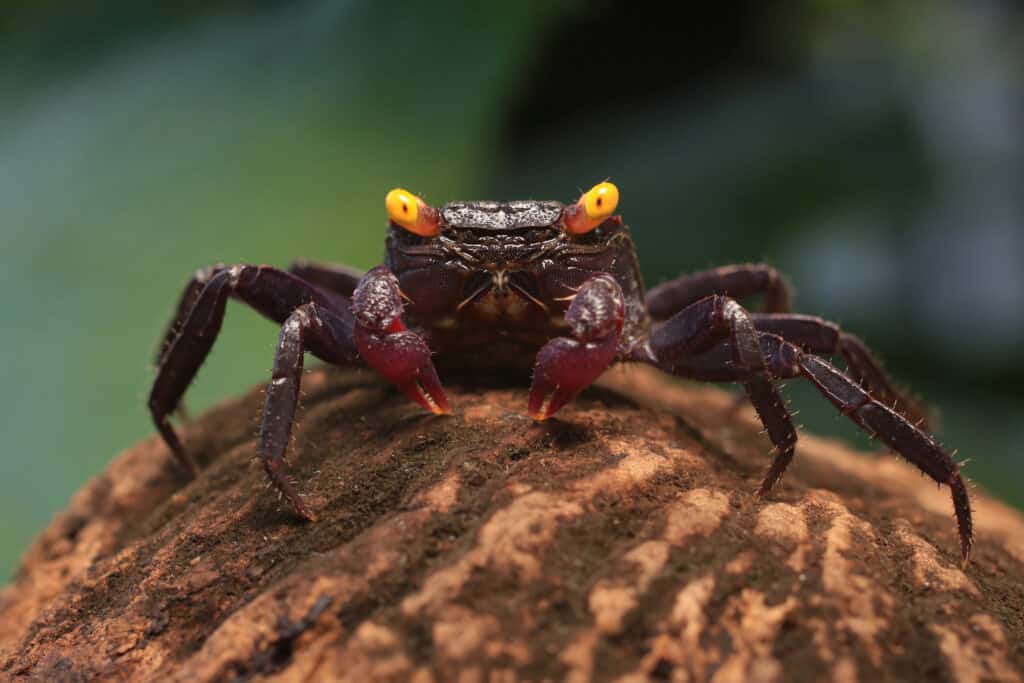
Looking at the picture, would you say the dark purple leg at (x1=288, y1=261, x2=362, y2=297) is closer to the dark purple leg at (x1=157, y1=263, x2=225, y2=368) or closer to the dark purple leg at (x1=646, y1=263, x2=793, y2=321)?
the dark purple leg at (x1=157, y1=263, x2=225, y2=368)

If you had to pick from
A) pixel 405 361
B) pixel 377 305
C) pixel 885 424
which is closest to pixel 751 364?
pixel 885 424

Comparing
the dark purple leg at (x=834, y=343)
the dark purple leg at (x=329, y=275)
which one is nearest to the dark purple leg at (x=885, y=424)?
the dark purple leg at (x=834, y=343)

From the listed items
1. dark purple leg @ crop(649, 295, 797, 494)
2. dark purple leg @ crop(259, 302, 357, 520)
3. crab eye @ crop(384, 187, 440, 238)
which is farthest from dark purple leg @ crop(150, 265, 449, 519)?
dark purple leg @ crop(649, 295, 797, 494)

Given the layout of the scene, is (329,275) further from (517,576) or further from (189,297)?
(517,576)

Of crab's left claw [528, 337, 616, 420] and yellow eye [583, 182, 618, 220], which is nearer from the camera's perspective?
crab's left claw [528, 337, 616, 420]

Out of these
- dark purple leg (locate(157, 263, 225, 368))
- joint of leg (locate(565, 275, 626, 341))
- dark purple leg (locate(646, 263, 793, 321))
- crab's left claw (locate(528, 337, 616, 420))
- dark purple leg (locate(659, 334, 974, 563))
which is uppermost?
dark purple leg (locate(157, 263, 225, 368))
